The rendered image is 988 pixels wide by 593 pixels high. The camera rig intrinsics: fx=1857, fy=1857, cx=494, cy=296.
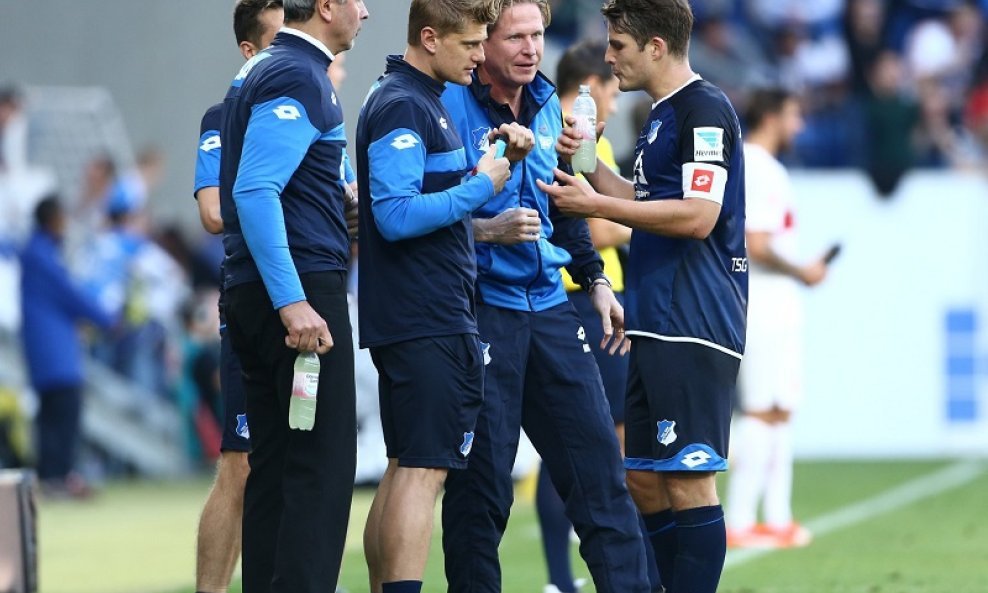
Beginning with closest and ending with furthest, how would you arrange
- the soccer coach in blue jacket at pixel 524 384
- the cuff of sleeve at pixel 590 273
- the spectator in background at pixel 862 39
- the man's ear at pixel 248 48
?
the soccer coach in blue jacket at pixel 524 384 < the cuff of sleeve at pixel 590 273 < the man's ear at pixel 248 48 < the spectator in background at pixel 862 39

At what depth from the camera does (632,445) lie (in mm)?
6520

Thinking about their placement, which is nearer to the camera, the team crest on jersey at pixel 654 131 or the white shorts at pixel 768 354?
the team crest on jersey at pixel 654 131

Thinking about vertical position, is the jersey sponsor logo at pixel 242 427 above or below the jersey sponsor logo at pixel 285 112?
below

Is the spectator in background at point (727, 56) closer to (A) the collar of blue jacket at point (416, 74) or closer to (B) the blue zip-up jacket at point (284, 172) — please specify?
(A) the collar of blue jacket at point (416, 74)

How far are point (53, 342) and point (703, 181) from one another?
9.29 metres

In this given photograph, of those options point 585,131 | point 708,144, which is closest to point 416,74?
point 585,131

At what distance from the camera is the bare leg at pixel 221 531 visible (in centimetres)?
682

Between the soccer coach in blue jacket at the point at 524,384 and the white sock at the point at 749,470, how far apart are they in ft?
12.4

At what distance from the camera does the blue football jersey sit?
628cm

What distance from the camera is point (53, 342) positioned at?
47.7 ft

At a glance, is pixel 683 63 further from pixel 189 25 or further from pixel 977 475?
pixel 189 25

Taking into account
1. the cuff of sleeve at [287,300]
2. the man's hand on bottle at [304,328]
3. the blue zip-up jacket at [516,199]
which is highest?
the blue zip-up jacket at [516,199]

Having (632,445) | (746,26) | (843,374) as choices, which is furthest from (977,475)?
(632,445)

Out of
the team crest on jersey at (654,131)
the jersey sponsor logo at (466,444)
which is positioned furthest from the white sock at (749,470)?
the jersey sponsor logo at (466,444)
